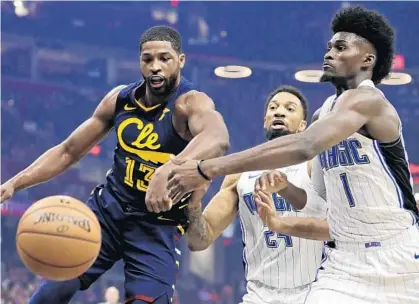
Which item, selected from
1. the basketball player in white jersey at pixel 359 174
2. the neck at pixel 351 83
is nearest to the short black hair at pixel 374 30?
the basketball player in white jersey at pixel 359 174

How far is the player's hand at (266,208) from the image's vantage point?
10.5ft

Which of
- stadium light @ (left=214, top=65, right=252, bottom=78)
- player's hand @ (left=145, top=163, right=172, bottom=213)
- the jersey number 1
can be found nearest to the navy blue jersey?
player's hand @ (left=145, top=163, right=172, bottom=213)

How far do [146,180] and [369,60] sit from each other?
118 cm

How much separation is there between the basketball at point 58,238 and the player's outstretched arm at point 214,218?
0.94m

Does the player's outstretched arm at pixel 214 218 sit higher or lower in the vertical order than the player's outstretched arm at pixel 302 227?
lower

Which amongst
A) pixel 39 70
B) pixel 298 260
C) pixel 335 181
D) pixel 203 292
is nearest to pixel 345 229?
pixel 335 181

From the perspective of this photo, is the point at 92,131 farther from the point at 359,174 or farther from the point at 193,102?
the point at 359,174

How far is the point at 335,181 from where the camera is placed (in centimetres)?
292

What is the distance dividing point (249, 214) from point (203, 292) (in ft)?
34.6

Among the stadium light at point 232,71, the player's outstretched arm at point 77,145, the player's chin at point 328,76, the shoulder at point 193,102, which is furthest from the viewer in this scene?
the stadium light at point 232,71

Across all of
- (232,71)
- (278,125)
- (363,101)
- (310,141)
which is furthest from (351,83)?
(232,71)

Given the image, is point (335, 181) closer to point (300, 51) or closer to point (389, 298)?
point (389, 298)

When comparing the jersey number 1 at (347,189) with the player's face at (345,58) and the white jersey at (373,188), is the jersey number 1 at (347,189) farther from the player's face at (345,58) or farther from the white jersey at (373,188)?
the player's face at (345,58)

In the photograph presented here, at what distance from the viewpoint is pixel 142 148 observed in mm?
3445
